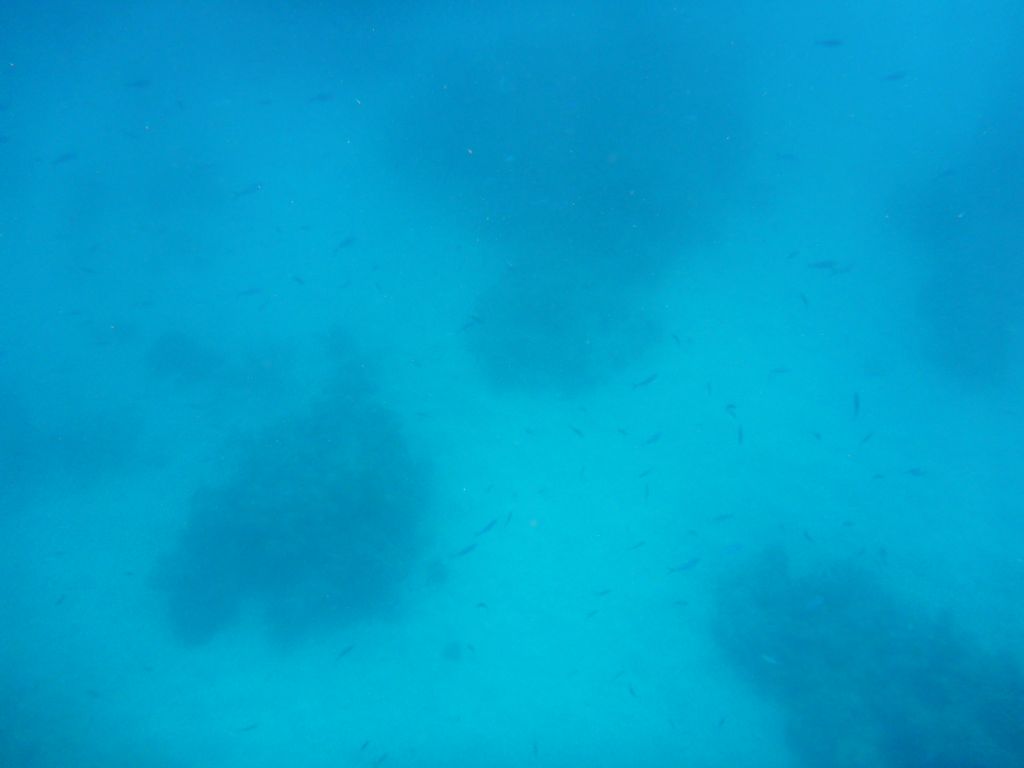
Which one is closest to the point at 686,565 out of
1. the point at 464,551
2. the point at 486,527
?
the point at 486,527

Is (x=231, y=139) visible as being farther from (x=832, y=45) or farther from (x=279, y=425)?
(x=832, y=45)

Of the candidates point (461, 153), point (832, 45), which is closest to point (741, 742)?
point (461, 153)

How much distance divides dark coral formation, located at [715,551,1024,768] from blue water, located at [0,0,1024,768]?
45 mm

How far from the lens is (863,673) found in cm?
704

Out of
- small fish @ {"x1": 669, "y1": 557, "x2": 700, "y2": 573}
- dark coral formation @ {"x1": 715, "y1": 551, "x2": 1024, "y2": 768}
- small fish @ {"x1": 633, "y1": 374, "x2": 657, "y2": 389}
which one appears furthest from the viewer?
small fish @ {"x1": 633, "y1": 374, "x2": 657, "y2": 389}

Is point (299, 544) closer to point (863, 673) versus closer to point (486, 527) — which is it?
point (486, 527)

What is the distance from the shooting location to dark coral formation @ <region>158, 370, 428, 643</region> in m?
7.32

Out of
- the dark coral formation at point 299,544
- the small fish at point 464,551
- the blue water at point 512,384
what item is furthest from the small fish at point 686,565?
the dark coral formation at point 299,544

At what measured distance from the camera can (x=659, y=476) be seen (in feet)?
24.5

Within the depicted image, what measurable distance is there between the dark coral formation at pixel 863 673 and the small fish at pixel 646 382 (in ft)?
8.50

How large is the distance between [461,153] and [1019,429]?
327 inches

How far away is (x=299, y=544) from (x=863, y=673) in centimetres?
708

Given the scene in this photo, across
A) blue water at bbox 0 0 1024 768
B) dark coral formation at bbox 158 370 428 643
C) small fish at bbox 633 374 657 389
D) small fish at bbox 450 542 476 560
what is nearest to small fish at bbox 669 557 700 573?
blue water at bbox 0 0 1024 768

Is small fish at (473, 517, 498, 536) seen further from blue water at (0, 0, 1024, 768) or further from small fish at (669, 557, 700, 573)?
small fish at (669, 557, 700, 573)
